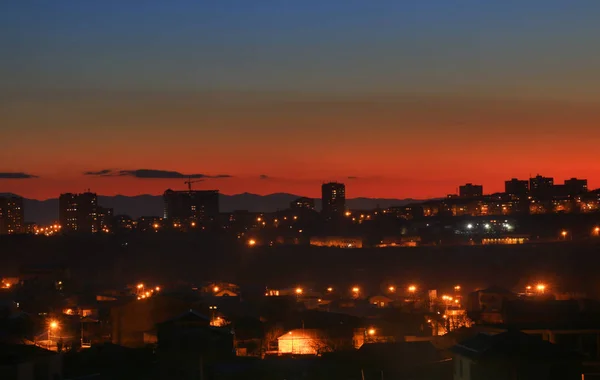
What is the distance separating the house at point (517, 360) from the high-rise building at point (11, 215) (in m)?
65.8

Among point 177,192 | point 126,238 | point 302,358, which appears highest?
point 177,192

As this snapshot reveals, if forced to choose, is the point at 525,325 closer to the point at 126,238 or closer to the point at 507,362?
the point at 507,362

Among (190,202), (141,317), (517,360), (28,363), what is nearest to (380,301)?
(141,317)

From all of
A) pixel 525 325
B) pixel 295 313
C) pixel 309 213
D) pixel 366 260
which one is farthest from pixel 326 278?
pixel 309 213

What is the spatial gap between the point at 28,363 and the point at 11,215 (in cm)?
7271

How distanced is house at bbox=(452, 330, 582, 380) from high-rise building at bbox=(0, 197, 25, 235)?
65.8 metres

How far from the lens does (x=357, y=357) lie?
11.7m

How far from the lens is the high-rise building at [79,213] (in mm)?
76312

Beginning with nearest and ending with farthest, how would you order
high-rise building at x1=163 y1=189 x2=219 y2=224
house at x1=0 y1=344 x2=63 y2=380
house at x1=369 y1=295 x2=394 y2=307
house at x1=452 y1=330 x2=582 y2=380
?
1. house at x1=452 y1=330 x2=582 y2=380
2. house at x1=0 y1=344 x2=63 y2=380
3. house at x1=369 y1=295 x2=394 y2=307
4. high-rise building at x1=163 y1=189 x2=219 y2=224

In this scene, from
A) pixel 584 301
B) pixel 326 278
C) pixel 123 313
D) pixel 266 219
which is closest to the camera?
pixel 584 301

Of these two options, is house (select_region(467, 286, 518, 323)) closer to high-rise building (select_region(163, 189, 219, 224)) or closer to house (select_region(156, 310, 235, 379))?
house (select_region(156, 310, 235, 379))

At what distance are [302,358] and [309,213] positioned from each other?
56.0m

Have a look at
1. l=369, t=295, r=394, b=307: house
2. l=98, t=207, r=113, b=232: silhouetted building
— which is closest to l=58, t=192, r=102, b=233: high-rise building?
l=98, t=207, r=113, b=232: silhouetted building

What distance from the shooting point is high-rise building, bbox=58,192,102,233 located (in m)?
76.3
